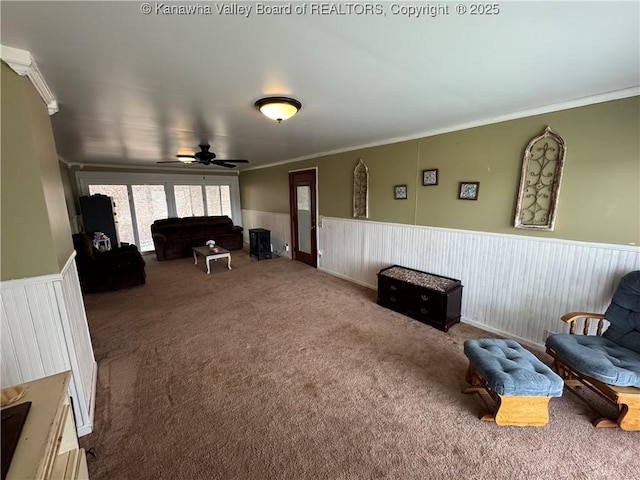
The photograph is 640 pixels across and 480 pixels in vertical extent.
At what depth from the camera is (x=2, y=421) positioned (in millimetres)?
828

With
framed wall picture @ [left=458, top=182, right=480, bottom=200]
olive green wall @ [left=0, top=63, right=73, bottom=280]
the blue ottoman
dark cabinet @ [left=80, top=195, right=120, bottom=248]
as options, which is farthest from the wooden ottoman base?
dark cabinet @ [left=80, top=195, right=120, bottom=248]

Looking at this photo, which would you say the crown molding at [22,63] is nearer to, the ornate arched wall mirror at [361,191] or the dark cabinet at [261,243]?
the ornate arched wall mirror at [361,191]

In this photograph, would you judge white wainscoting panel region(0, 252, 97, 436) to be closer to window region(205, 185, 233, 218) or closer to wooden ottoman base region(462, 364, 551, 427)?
wooden ottoman base region(462, 364, 551, 427)

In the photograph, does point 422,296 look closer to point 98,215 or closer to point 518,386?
point 518,386

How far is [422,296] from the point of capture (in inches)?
122

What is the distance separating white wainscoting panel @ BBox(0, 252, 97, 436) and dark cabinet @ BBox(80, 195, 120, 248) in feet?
15.9

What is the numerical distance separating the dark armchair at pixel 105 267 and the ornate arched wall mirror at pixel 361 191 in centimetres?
369

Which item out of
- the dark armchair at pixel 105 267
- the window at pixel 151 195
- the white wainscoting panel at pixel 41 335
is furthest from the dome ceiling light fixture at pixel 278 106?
the window at pixel 151 195

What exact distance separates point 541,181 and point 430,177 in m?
1.09

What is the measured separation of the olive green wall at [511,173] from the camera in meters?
2.08

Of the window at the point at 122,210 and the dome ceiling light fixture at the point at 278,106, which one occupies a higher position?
the dome ceiling light fixture at the point at 278,106

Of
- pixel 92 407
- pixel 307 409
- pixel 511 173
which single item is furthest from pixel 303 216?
pixel 92 407

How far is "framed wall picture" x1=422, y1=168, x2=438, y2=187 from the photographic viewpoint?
10.6ft

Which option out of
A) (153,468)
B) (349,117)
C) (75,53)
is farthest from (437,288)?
(75,53)
